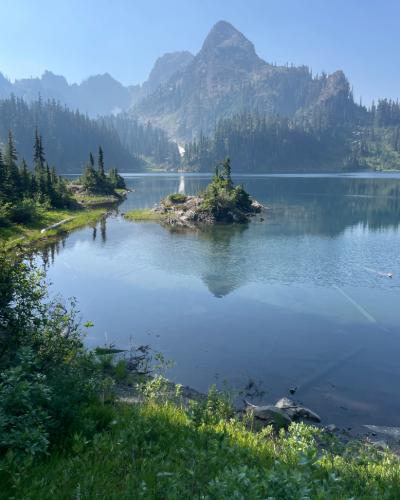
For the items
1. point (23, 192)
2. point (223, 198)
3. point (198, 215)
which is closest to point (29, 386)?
point (198, 215)

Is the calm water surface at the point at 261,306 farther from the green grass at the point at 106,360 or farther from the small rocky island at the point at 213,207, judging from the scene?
the small rocky island at the point at 213,207

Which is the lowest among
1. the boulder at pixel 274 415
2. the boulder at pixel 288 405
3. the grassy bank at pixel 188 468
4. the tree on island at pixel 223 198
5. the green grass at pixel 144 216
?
the boulder at pixel 288 405

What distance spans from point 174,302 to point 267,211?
149 feet

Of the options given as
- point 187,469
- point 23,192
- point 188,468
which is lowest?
point 188,468

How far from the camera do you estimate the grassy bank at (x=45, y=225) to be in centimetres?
Answer: 3456

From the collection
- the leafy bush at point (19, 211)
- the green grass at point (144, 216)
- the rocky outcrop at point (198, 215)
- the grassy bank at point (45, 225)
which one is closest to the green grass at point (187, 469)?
the grassy bank at point (45, 225)

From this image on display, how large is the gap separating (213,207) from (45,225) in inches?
1010

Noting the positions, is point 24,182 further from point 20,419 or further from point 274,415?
point 20,419

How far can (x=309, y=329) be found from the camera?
17.4 m

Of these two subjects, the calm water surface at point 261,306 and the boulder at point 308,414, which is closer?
the boulder at point 308,414

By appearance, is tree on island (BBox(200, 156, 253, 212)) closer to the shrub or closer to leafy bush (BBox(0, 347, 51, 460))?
the shrub

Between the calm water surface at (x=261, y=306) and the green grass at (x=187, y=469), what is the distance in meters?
4.93

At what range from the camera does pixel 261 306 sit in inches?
792

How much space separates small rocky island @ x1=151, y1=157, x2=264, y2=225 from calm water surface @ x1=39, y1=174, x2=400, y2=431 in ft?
39.4
